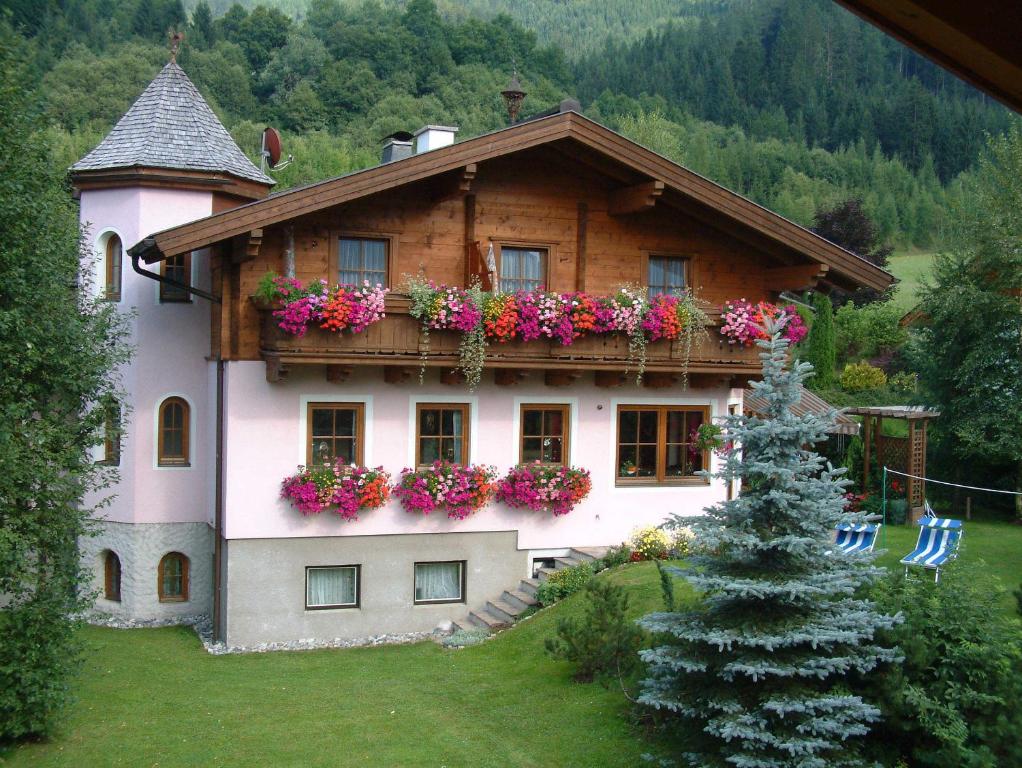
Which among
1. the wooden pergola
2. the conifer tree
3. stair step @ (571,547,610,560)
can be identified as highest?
the conifer tree

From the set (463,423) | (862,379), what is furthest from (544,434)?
(862,379)

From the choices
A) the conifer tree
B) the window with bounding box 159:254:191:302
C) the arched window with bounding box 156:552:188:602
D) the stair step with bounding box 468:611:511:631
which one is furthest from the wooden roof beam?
the conifer tree

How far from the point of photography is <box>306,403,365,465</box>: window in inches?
647

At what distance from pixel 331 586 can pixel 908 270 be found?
53.0 meters

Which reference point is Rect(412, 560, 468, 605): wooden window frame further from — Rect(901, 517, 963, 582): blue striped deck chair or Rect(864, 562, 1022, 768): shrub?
Rect(864, 562, 1022, 768): shrub

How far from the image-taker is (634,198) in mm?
17156

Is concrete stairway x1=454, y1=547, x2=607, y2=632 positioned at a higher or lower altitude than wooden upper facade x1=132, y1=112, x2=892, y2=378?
lower

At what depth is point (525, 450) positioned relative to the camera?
17625mm

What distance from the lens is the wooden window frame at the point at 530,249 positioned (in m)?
17.2

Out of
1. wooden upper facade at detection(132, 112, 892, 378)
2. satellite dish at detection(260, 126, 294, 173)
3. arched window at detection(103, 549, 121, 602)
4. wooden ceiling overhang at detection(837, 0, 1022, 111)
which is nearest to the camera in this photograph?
wooden ceiling overhang at detection(837, 0, 1022, 111)

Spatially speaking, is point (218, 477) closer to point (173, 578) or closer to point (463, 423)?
point (173, 578)

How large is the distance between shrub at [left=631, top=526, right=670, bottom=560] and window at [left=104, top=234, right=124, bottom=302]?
1020 cm

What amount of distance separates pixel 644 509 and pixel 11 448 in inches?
417

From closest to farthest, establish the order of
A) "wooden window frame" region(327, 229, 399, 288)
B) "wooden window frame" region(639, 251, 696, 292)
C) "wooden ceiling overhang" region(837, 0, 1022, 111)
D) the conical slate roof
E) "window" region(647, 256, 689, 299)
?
"wooden ceiling overhang" region(837, 0, 1022, 111)
"wooden window frame" region(327, 229, 399, 288)
"wooden window frame" region(639, 251, 696, 292)
"window" region(647, 256, 689, 299)
the conical slate roof
